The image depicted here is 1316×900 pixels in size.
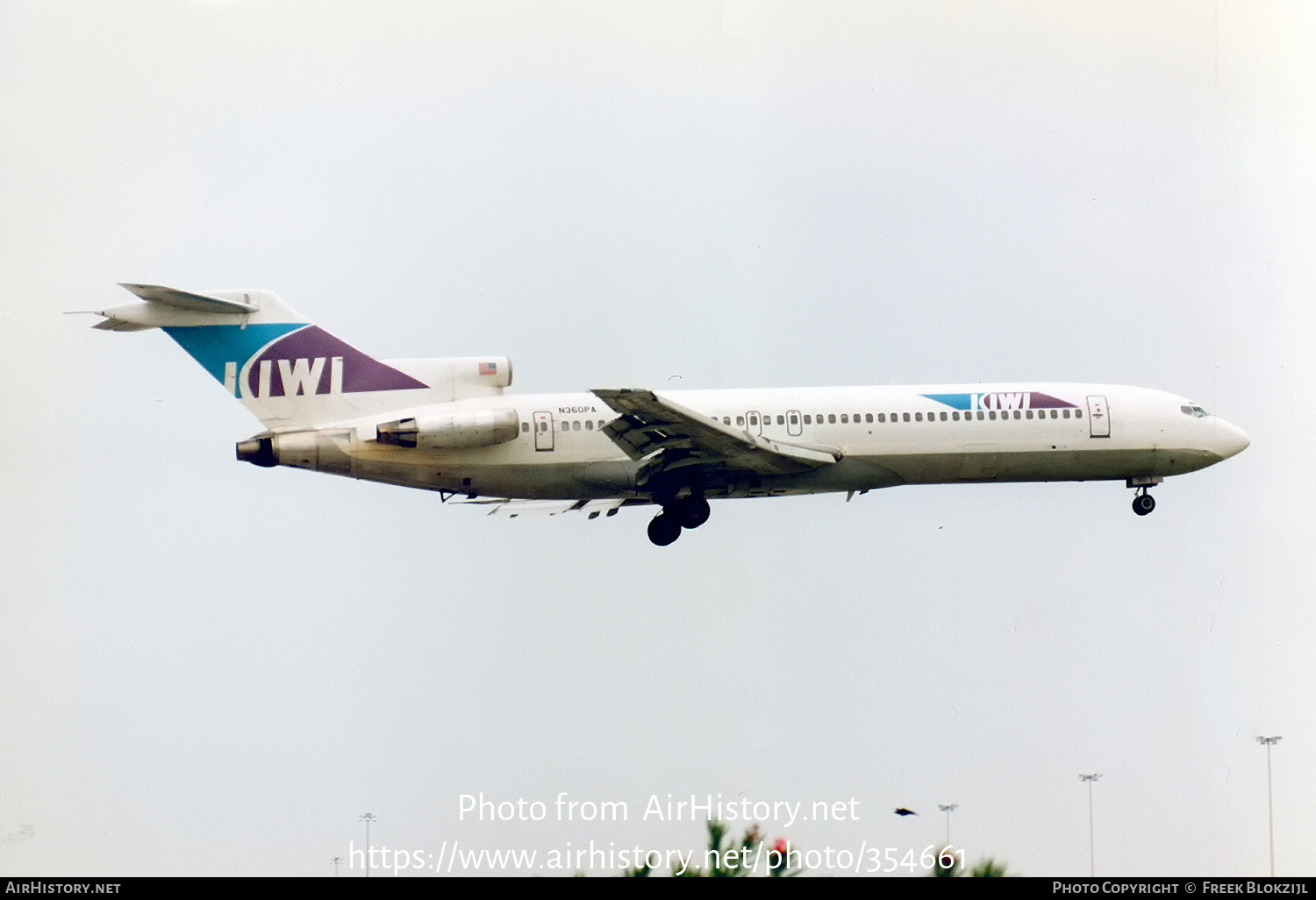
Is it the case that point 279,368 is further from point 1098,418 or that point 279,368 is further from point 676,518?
point 1098,418

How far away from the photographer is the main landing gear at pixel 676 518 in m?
36.3

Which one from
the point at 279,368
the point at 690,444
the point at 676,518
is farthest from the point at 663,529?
the point at 279,368

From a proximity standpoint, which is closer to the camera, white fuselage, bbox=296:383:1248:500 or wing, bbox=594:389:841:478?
wing, bbox=594:389:841:478

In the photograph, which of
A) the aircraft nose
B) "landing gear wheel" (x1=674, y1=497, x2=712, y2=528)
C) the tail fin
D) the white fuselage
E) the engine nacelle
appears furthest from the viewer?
the aircraft nose

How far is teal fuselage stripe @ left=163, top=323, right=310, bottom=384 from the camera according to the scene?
35719 mm

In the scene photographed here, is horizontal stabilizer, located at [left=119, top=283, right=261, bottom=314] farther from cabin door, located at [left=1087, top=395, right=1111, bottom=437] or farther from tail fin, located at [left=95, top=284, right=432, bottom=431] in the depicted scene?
cabin door, located at [left=1087, top=395, right=1111, bottom=437]

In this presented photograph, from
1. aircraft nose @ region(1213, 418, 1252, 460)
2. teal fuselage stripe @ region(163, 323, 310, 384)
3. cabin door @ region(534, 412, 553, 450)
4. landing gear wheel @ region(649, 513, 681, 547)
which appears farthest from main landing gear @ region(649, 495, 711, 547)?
aircraft nose @ region(1213, 418, 1252, 460)

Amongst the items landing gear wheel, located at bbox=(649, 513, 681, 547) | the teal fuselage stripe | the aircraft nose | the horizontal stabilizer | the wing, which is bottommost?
landing gear wheel, located at bbox=(649, 513, 681, 547)

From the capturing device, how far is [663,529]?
121 feet
